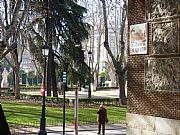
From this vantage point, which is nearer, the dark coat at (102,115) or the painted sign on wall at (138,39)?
the painted sign on wall at (138,39)

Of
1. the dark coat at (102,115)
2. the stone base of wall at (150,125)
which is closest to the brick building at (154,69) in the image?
the stone base of wall at (150,125)

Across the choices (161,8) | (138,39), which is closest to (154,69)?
(138,39)

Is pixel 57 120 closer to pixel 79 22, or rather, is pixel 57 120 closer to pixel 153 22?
pixel 153 22

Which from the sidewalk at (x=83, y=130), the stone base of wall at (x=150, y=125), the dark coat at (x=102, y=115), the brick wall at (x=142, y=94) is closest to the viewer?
the stone base of wall at (x=150, y=125)

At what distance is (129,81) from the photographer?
1285 centimetres

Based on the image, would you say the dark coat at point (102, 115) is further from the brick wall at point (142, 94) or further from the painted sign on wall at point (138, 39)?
the painted sign on wall at point (138, 39)

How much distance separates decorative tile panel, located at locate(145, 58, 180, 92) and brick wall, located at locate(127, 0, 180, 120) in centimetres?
15

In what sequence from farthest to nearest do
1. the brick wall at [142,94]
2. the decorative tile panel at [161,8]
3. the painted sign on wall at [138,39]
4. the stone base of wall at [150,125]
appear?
the painted sign on wall at [138,39] < the decorative tile panel at [161,8] < the brick wall at [142,94] < the stone base of wall at [150,125]

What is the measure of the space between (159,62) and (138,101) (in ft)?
4.97

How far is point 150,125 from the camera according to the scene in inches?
464

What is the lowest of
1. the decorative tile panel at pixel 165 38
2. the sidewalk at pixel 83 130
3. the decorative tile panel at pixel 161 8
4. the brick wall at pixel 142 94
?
the sidewalk at pixel 83 130

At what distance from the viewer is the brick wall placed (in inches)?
438

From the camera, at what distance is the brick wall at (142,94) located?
11133mm

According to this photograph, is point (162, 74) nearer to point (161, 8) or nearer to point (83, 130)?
point (161, 8)
